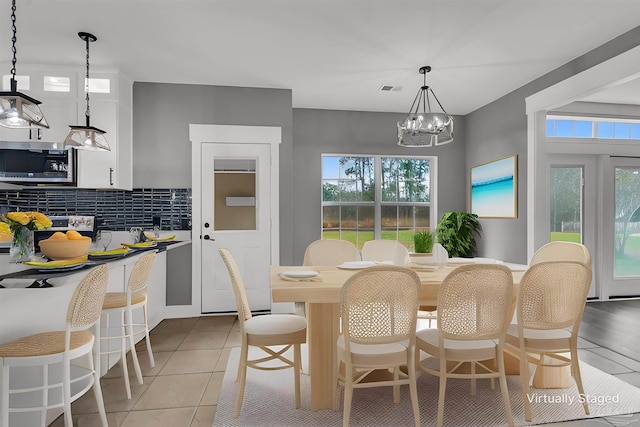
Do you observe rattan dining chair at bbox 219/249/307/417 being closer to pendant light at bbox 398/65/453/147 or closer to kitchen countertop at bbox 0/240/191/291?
kitchen countertop at bbox 0/240/191/291

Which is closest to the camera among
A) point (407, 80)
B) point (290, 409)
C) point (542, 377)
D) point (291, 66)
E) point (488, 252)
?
point (290, 409)

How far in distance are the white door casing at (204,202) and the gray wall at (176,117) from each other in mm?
88

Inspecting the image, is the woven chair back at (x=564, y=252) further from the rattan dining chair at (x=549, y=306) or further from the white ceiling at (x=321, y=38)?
the white ceiling at (x=321, y=38)

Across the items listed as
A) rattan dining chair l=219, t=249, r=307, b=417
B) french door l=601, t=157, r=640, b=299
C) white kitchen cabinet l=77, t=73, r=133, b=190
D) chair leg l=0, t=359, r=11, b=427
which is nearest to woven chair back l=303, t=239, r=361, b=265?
rattan dining chair l=219, t=249, r=307, b=417

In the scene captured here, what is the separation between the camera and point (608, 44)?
312cm

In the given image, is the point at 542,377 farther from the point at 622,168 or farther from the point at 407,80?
the point at 622,168

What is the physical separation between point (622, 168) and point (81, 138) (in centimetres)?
615

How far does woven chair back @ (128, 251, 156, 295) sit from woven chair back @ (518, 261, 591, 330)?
2.35m

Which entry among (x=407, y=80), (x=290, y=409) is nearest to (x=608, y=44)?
(x=407, y=80)

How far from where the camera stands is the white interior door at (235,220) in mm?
4188

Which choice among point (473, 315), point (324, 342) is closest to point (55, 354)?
point (324, 342)

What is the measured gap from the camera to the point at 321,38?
10.1 feet

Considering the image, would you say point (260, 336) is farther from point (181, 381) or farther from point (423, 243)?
point (423, 243)

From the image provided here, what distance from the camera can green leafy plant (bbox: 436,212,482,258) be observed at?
505 cm
